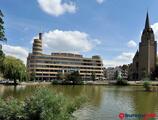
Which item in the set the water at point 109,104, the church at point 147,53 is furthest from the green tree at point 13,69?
the church at point 147,53

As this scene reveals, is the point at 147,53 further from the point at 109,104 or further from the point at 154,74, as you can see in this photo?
the point at 109,104

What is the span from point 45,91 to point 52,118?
137 centimetres

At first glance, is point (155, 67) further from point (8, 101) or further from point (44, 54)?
point (8, 101)

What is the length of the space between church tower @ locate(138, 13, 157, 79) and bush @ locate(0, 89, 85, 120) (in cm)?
16332

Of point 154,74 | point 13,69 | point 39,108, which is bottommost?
point 39,108

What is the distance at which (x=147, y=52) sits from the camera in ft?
575

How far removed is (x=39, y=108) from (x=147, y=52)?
16727 cm

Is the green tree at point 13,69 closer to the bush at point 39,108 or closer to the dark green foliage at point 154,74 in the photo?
the bush at point 39,108

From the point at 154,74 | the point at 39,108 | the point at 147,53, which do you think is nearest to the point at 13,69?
the point at 39,108

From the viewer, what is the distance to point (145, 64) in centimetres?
17600

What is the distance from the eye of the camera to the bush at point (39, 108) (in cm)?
1273

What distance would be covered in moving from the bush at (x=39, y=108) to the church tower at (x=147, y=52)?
163315 mm

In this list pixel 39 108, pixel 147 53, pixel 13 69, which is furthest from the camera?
pixel 147 53

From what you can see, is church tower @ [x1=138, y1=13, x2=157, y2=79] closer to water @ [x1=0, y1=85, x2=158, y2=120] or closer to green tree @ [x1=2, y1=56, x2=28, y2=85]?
green tree @ [x1=2, y1=56, x2=28, y2=85]
